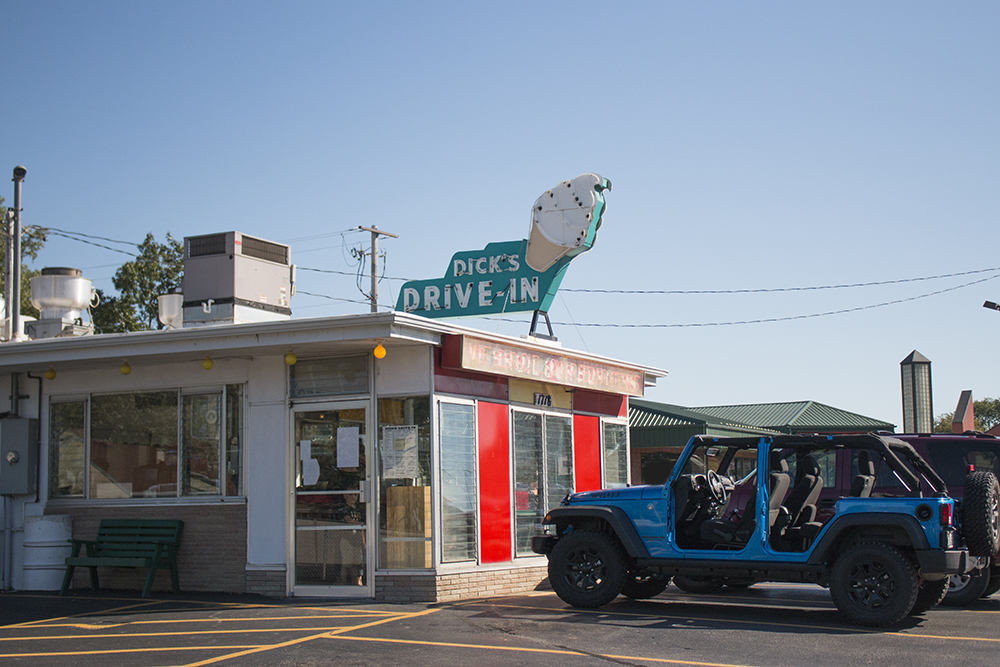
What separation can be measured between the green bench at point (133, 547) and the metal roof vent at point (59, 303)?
3457 mm

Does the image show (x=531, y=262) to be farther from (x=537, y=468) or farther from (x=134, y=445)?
(x=134, y=445)

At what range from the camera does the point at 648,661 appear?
8047 mm

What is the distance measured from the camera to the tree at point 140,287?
3650cm

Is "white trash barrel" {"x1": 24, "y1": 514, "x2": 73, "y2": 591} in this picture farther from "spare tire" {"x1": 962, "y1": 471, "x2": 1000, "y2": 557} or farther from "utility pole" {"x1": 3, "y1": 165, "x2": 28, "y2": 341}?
"spare tire" {"x1": 962, "y1": 471, "x2": 1000, "y2": 557}

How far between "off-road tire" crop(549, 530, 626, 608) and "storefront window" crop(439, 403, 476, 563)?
4.62 ft

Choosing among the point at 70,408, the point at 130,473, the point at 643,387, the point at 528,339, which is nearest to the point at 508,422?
the point at 528,339


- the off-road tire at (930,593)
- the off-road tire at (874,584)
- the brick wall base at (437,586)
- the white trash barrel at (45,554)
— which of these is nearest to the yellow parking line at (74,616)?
the white trash barrel at (45,554)

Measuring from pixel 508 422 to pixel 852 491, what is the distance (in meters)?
4.82

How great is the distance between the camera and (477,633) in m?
9.49

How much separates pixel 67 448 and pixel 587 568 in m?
7.64

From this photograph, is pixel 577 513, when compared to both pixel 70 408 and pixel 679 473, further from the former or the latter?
→ pixel 70 408

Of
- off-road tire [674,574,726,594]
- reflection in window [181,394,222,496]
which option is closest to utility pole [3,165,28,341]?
reflection in window [181,394,222,496]

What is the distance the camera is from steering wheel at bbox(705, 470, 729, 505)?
10977 millimetres

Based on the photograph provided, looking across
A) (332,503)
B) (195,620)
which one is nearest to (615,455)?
(332,503)
